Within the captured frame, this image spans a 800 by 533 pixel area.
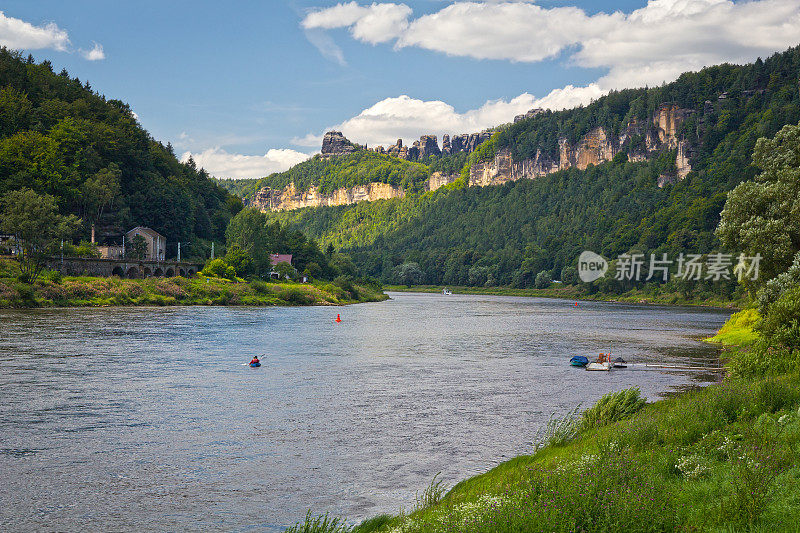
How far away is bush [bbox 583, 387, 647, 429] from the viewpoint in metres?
23.1

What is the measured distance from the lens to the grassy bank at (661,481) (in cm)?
1005

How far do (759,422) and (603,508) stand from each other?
8.47 metres

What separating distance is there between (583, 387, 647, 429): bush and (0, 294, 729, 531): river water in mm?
2365

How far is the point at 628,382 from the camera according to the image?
38.2 metres

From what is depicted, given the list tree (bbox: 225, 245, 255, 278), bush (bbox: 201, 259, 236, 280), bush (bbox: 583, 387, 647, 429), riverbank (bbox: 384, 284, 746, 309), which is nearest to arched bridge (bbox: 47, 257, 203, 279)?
bush (bbox: 201, 259, 236, 280)

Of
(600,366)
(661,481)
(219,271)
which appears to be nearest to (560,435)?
(661,481)

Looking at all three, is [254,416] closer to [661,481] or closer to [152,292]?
[661,481]

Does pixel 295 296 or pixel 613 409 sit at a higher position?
pixel 613 409

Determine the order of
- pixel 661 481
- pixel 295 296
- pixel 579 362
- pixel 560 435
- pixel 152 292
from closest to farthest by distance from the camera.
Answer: pixel 661 481
pixel 560 435
pixel 579 362
pixel 152 292
pixel 295 296

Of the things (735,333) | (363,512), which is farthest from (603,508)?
(735,333)

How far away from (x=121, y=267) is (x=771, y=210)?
10115 centimetres

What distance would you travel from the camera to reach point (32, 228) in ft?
296

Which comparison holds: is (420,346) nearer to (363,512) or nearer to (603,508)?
(363,512)

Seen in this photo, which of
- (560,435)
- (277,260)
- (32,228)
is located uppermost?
(32,228)
